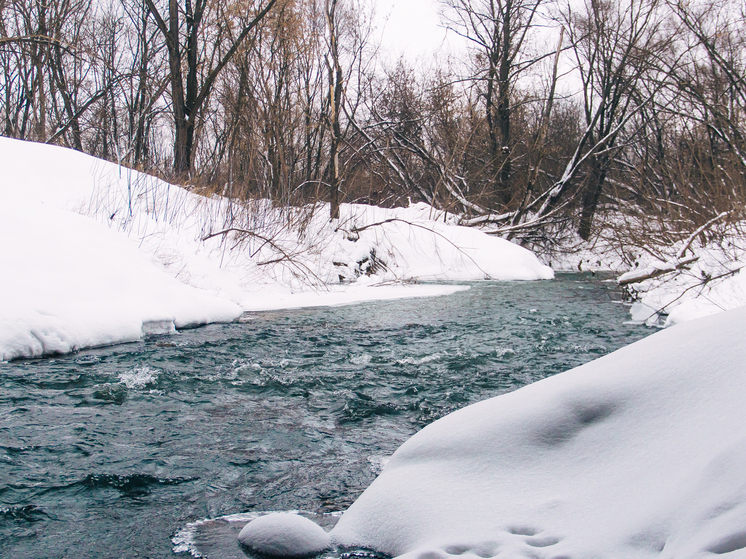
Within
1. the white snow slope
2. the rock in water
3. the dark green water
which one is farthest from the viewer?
the white snow slope

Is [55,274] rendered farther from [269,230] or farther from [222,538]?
[269,230]

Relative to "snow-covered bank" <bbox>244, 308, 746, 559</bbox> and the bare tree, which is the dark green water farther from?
the bare tree

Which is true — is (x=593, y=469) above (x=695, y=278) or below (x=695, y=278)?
below

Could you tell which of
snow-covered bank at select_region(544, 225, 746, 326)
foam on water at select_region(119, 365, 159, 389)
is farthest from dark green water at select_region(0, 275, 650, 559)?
snow-covered bank at select_region(544, 225, 746, 326)

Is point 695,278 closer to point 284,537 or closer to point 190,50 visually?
point 284,537

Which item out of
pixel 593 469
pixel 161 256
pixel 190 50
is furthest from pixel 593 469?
pixel 190 50

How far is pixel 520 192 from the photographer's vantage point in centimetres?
1827

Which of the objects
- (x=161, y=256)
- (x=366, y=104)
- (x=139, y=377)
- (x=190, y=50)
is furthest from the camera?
(x=366, y=104)

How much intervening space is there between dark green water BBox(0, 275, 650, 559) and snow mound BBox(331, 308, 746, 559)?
564mm

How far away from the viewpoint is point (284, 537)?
1974 millimetres

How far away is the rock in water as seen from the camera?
196cm

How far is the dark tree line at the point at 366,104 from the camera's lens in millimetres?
11867

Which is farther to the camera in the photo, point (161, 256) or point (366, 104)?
point (366, 104)

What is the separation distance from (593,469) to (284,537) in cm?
110
